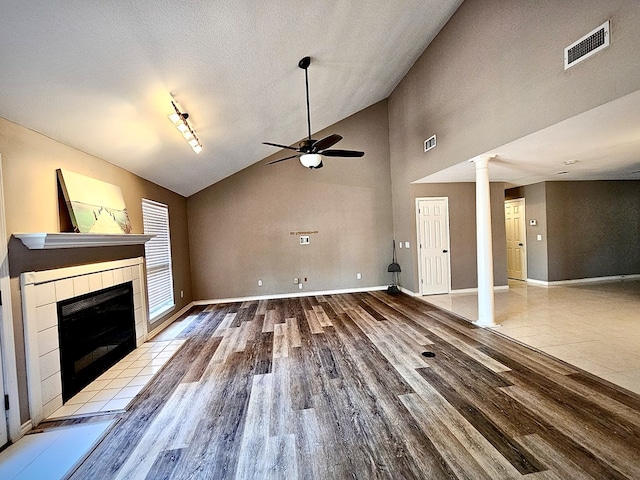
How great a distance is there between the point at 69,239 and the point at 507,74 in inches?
195

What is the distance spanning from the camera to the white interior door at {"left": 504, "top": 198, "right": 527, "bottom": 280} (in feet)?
24.2

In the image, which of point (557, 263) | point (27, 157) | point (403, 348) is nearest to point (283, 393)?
point (403, 348)

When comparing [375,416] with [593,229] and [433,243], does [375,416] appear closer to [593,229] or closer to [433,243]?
[433,243]

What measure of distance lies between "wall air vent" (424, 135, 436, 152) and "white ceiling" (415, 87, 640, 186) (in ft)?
1.65

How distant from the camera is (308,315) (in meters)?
5.36

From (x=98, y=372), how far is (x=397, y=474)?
10.9 ft

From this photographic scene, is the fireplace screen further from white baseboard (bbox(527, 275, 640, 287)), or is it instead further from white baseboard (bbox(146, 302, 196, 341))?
white baseboard (bbox(527, 275, 640, 287))

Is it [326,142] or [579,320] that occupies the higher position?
[326,142]

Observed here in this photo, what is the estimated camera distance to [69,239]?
8.58 feet

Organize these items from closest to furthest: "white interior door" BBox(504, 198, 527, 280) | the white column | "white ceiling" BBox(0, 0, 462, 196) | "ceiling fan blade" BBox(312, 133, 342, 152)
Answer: "white ceiling" BBox(0, 0, 462, 196)
"ceiling fan blade" BBox(312, 133, 342, 152)
the white column
"white interior door" BBox(504, 198, 527, 280)

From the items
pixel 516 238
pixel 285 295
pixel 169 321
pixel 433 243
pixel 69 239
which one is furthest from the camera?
pixel 516 238

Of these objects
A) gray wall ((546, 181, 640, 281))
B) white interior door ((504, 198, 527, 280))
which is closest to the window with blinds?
white interior door ((504, 198, 527, 280))

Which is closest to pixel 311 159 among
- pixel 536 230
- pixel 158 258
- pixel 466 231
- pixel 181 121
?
pixel 181 121

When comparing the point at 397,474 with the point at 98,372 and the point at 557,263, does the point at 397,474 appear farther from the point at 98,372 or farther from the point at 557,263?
the point at 557,263
